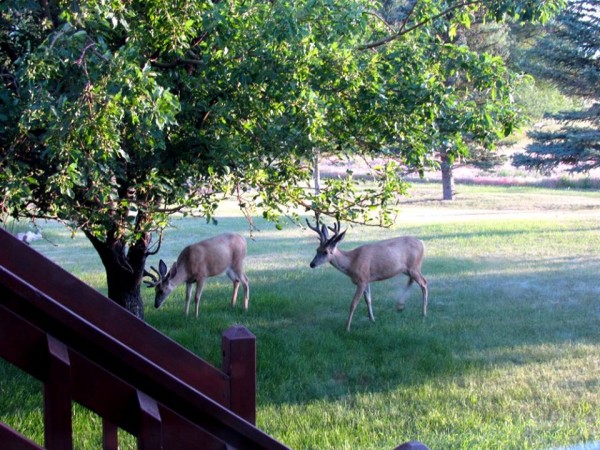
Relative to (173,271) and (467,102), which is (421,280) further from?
(467,102)

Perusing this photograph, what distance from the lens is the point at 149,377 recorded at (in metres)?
1.84

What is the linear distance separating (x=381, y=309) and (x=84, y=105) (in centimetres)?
735

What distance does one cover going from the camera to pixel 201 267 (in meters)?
12.2

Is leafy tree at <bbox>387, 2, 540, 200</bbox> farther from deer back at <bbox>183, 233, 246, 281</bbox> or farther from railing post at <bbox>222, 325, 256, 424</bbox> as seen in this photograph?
deer back at <bbox>183, 233, 246, 281</bbox>

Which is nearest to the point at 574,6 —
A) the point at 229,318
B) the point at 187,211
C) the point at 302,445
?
the point at 229,318

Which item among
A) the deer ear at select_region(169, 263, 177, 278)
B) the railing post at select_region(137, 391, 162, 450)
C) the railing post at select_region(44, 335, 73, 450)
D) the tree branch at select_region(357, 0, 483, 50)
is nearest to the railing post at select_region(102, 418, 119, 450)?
the railing post at select_region(44, 335, 73, 450)

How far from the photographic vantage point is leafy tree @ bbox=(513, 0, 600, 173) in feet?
62.0

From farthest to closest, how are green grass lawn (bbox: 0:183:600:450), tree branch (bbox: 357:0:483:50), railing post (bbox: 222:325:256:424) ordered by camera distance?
tree branch (bbox: 357:0:483:50), green grass lawn (bbox: 0:183:600:450), railing post (bbox: 222:325:256:424)

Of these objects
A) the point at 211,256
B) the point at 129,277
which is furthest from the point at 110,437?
the point at 211,256

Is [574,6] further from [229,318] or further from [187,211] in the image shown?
[187,211]

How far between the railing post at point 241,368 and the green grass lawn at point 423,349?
126 inches

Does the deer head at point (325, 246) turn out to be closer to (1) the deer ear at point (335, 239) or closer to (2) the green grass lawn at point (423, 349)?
(1) the deer ear at point (335, 239)

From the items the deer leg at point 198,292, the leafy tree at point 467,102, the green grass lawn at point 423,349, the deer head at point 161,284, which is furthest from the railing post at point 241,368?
the deer head at point 161,284

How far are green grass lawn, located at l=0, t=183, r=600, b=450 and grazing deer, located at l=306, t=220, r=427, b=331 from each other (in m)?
0.46
